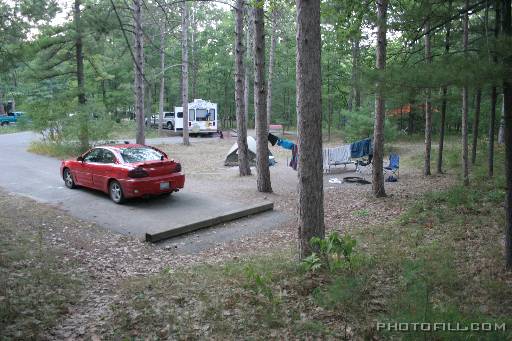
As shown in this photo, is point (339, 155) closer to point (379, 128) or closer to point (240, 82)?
point (240, 82)

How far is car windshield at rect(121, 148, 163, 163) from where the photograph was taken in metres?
10.7

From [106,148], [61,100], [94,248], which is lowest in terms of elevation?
[94,248]

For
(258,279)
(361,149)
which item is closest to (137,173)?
(258,279)

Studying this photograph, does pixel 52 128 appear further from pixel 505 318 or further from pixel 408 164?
pixel 505 318

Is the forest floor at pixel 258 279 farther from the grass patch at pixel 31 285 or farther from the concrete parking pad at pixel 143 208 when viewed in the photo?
the concrete parking pad at pixel 143 208

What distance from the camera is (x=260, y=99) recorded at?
1231cm

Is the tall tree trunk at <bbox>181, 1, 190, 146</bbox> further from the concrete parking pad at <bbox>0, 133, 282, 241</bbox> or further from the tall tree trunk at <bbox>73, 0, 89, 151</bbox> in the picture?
the concrete parking pad at <bbox>0, 133, 282, 241</bbox>

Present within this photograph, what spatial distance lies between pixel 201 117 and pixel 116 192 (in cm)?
2340

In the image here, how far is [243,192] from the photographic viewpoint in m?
12.7

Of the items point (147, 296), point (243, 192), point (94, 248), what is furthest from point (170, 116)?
point (147, 296)

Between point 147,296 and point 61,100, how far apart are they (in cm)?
1804

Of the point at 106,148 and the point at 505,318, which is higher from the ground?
the point at 106,148

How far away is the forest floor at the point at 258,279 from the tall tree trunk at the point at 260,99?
11.1ft

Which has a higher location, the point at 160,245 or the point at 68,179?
the point at 68,179
